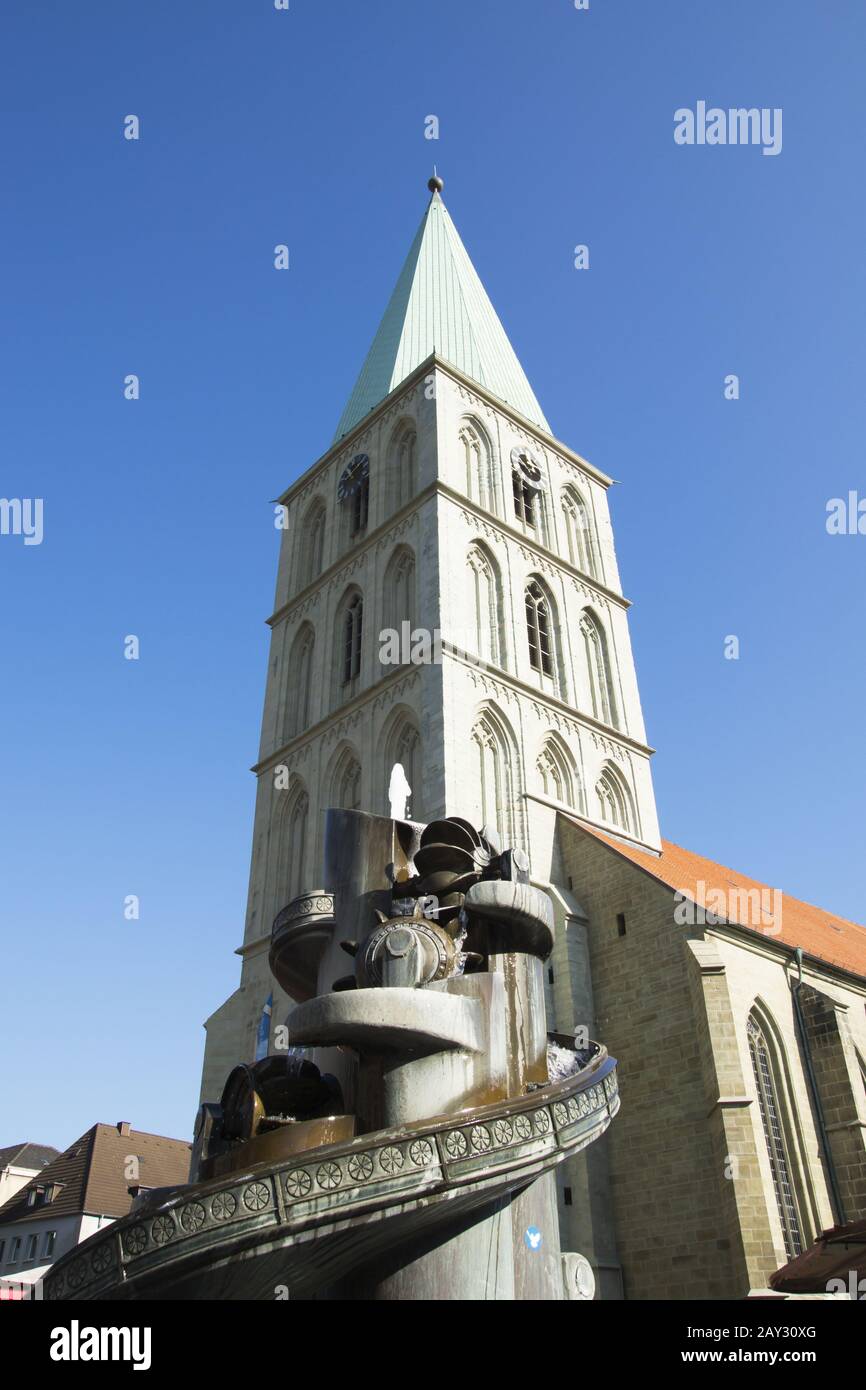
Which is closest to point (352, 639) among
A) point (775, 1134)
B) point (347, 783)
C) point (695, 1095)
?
point (347, 783)

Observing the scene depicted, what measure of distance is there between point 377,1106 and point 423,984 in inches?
39.6

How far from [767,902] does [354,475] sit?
53.9 ft

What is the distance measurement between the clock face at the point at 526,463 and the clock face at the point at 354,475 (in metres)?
4.19

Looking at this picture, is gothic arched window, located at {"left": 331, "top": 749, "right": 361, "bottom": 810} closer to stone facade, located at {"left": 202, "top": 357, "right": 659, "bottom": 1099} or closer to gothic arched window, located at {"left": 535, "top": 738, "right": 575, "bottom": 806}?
stone facade, located at {"left": 202, "top": 357, "right": 659, "bottom": 1099}

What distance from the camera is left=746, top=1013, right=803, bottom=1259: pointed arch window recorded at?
16188 millimetres

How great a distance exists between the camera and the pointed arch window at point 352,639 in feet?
82.7

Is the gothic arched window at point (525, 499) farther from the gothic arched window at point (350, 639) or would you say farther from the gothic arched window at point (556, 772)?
the gothic arched window at point (556, 772)

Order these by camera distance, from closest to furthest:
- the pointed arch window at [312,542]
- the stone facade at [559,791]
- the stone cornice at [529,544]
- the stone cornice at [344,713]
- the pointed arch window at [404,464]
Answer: the stone facade at [559,791] < the stone cornice at [344,713] < the stone cornice at [529,544] < the pointed arch window at [404,464] < the pointed arch window at [312,542]

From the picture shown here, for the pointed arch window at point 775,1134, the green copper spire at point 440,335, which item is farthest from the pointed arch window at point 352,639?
the pointed arch window at point 775,1134

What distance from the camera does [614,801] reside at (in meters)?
24.5

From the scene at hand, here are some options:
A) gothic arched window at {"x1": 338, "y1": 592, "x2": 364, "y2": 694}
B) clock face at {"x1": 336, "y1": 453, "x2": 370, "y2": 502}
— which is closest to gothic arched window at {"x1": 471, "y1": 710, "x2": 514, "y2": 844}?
gothic arched window at {"x1": 338, "y1": 592, "x2": 364, "y2": 694}

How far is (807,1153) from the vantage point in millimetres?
17047
